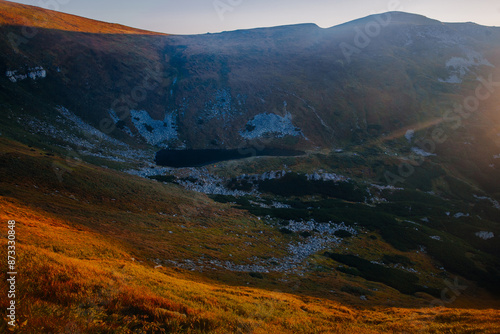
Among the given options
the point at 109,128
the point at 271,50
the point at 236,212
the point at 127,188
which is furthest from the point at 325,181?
the point at 271,50

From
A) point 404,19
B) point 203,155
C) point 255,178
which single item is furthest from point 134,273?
point 404,19

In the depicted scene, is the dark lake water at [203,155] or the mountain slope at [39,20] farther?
the mountain slope at [39,20]

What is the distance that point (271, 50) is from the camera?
15575cm

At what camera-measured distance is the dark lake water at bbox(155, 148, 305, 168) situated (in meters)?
83.9

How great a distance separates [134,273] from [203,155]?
75.9 metres

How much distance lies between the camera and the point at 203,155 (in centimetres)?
9281

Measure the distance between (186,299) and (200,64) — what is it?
132452 mm

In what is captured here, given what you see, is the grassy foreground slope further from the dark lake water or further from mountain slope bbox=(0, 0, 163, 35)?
mountain slope bbox=(0, 0, 163, 35)

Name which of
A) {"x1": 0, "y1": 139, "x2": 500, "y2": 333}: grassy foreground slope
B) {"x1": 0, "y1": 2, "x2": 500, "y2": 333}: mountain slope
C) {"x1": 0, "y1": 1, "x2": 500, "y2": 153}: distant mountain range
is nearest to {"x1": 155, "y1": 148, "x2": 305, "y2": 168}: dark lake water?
{"x1": 0, "y1": 2, "x2": 500, "y2": 333}: mountain slope

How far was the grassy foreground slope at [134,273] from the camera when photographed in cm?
1044

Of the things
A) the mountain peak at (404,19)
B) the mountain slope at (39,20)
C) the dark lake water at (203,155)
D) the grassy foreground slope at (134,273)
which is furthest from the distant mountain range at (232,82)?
the grassy foreground slope at (134,273)

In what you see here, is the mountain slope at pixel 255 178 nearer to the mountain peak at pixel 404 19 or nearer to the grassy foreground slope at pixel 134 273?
the grassy foreground slope at pixel 134 273

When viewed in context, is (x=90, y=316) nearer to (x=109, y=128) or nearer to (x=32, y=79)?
(x=109, y=128)

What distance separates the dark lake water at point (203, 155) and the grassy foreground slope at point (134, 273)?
32.8 meters
